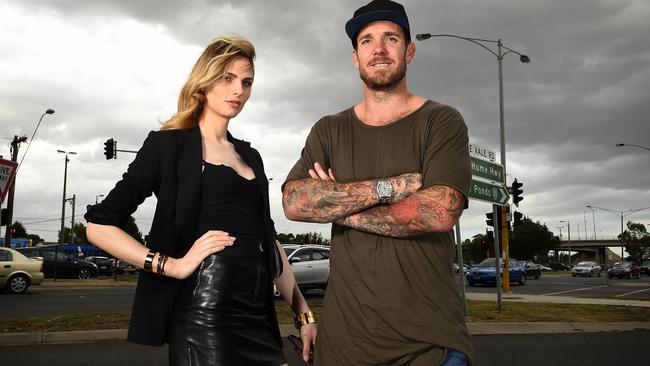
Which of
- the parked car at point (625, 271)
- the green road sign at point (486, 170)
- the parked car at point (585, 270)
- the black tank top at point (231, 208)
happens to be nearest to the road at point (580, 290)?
the green road sign at point (486, 170)

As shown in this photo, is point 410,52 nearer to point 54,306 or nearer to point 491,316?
point 491,316

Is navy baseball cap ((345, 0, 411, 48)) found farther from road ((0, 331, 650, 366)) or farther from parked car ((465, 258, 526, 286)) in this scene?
parked car ((465, 258, 526, 286))

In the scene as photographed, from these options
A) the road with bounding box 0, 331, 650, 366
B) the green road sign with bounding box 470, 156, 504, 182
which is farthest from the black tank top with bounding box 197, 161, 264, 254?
the green road sign with bounding box 470, 156, 504, 182

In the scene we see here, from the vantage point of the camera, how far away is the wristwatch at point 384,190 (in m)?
2.35

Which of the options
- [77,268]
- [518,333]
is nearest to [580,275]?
[77,268]

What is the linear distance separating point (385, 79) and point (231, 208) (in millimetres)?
863

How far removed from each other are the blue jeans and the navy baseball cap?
1.35 meters

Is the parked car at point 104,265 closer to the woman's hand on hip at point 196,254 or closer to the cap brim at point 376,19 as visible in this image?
the woman's hand on hip at point 196,254

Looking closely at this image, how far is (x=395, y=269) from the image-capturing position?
222cm

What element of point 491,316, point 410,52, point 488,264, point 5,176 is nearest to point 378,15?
point 410,52

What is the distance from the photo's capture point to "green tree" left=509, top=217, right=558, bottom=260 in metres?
104

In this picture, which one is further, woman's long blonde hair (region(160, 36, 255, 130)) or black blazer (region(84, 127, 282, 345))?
woman's long blonde hair (region(160, 36, 255, 130))

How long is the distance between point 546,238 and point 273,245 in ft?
368

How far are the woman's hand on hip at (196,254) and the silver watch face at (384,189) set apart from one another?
2.12 ft
